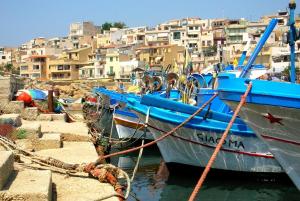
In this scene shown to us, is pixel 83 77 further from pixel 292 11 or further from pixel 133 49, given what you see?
pixel 292 11

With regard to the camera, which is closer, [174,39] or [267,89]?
[267,89]

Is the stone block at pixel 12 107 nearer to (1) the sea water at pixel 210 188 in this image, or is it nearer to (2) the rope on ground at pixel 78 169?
(1) the sea water at pixel 210 188

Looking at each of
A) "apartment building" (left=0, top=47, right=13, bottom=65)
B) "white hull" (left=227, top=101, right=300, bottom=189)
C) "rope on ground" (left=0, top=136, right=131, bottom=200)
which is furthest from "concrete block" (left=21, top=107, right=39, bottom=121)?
"apartment building" (left=0, top=47, right=13, bottom=65)

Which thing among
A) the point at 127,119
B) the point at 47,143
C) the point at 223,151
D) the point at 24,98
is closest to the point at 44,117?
the point at 24,98

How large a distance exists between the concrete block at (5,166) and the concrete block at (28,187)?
0.24ft

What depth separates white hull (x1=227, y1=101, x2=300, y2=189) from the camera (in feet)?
23.6

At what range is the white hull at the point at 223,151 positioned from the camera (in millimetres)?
10641

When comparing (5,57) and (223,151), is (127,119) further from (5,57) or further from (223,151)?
(5,57)

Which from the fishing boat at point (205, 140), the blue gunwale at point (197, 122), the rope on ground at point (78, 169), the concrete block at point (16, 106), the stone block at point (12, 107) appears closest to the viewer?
the rope on ground at point (78, 169)

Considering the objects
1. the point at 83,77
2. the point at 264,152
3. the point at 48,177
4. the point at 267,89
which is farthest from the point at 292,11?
the point at 83,77

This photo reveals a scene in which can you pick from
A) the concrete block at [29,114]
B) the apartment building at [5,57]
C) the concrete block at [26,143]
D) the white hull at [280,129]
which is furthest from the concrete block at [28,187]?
the apartment building at [5,57]

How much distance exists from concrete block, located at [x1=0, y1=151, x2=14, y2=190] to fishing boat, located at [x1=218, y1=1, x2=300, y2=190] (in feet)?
12.5

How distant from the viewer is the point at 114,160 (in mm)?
15391

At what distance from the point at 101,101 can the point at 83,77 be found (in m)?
49.9
